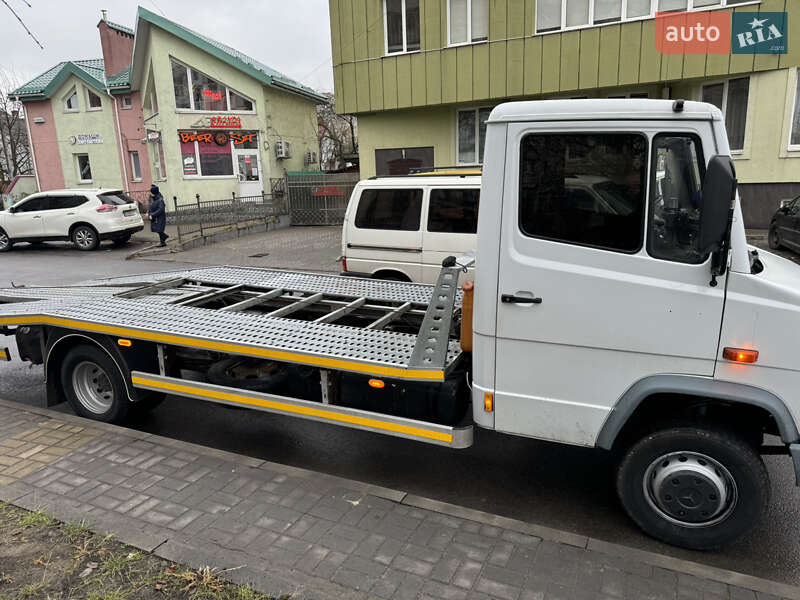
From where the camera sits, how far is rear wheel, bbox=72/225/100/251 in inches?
710

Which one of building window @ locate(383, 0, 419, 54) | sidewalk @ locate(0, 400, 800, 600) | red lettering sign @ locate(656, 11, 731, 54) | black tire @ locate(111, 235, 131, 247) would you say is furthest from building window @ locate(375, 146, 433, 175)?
sidewalk @ locate(0, 400, 800, 600)

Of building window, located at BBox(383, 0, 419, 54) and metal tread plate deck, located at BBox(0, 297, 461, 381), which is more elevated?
building window, located at BBox(383, 0, 419, 54)

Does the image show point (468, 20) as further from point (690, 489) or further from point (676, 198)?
point (690, 489)

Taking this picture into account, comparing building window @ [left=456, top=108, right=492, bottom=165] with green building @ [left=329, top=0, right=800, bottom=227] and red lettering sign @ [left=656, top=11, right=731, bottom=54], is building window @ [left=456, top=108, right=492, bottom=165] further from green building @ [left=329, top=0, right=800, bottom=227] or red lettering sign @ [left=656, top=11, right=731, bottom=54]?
red lettering sign @ [left=656, top=11, right=731, bottom=54]

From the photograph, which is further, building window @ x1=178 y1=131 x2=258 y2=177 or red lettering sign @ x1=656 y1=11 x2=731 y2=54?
building window @ x1=178 y1=131 x2=258 y2=177

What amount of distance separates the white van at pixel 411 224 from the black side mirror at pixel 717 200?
4.78 meters

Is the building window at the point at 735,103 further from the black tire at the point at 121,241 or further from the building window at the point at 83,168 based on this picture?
the building window at the point at 83,168

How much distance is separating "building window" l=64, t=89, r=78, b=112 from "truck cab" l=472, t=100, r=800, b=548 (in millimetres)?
30974

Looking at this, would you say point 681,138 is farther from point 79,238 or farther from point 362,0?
point 79,238

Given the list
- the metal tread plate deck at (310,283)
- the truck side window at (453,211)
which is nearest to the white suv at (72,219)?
the metal tread plate deck at (310,283)

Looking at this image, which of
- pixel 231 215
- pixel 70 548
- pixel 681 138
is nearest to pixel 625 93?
pixel 231 215

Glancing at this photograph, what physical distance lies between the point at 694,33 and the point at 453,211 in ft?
34.3

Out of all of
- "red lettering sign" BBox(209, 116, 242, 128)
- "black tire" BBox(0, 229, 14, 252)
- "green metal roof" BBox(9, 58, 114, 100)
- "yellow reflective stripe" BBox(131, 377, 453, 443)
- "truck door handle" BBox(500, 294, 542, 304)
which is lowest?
"black tire" BBox(0, 229, 14, 252)

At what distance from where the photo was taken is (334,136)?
43375 millimetres
